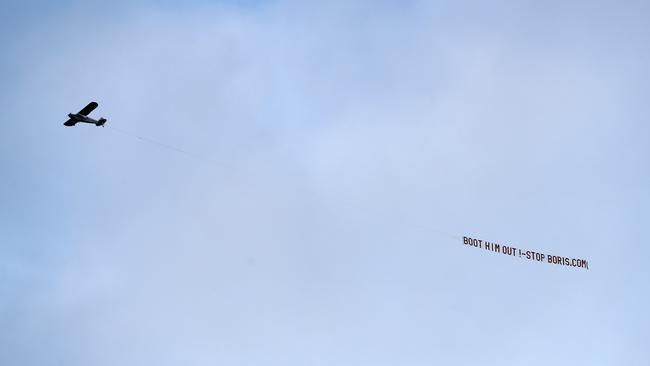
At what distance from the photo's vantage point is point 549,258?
6117 inches

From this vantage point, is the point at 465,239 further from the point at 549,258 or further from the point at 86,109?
the point at 86,109

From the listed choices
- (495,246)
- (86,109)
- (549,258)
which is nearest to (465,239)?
(495,246)

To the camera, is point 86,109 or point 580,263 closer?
point 86,109

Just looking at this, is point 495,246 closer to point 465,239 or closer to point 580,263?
point 465,239

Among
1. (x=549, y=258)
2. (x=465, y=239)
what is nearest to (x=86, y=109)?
(x=465, y=239)

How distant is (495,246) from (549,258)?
9.42 meters

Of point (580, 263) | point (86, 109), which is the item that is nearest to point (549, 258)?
point (580, 263)

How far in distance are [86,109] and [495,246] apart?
2548 inches

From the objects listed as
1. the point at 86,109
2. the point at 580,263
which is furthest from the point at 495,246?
the point at 86,109

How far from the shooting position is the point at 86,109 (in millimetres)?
147875

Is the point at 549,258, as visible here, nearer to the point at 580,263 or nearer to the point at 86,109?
the point at 580,263

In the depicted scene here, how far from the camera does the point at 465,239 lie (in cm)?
15088

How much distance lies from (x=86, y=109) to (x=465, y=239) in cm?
5966

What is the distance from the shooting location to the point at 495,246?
152750 millimetres
